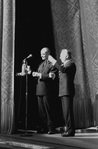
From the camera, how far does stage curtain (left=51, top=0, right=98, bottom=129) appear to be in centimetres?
312

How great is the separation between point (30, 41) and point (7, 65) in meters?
0.67

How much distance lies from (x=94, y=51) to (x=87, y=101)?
26.5 inches

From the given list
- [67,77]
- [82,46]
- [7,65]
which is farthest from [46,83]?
[82,46]

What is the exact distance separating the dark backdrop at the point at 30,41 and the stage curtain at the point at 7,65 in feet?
0.85

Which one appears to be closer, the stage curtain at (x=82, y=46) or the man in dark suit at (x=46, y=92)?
the man in dark suit at (x=46, y=92)

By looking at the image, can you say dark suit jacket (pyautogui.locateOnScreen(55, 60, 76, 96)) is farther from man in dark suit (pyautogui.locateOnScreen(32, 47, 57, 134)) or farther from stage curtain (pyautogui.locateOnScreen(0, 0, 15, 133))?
stage curtain (pyautogui.locateOnScreen(0, 0, 15, 133))

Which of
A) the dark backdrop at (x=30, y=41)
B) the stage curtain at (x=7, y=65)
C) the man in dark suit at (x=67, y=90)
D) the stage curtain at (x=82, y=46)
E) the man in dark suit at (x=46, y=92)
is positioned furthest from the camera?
the dark backdrop at (x=30, y=41)

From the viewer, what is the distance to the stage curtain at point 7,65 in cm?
298

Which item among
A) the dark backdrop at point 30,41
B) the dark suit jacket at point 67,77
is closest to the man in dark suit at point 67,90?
the dark suit jacket at point 67,77

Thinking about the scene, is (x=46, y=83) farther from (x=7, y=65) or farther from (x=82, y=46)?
(x=82, y=46)

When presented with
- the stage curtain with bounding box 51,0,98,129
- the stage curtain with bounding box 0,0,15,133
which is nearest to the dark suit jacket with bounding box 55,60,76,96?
the stage curtain with bounding box 51,0,98,129

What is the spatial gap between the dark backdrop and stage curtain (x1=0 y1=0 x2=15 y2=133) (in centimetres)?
26

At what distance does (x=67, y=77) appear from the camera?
2.58 m

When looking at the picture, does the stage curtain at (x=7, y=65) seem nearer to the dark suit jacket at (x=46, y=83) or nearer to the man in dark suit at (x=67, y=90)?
the dark suit jacket at (x=46, y=83)
